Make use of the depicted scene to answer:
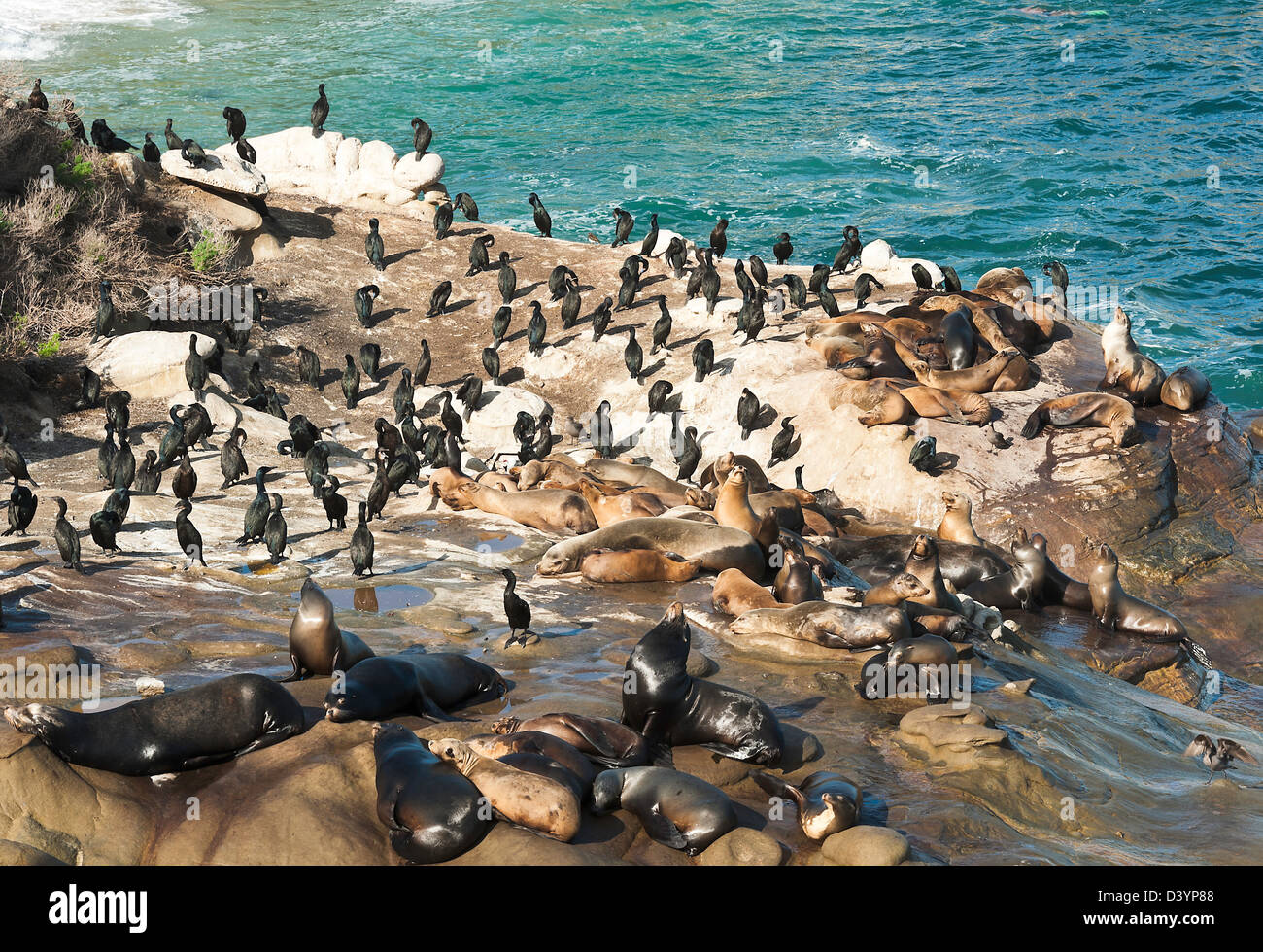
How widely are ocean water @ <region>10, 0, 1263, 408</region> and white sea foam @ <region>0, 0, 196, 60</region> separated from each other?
0.53ft

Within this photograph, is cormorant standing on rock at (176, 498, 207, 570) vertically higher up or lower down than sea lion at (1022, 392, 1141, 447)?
higher up

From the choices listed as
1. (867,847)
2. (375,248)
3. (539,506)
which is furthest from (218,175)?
(867,847)

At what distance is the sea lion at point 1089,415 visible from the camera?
661 inches

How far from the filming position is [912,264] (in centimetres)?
2281

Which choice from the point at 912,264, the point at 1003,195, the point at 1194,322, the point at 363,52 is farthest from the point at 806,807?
the point at 363,52

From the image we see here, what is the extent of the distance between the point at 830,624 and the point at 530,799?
461 cm

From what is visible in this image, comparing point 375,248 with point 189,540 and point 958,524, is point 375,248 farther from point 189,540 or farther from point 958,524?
point 958,524

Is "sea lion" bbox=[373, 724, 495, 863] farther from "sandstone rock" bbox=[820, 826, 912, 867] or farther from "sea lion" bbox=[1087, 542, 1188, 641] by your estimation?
"sea lion" bbox=[1087, 542, 1188, 641]

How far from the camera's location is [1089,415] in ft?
56.3

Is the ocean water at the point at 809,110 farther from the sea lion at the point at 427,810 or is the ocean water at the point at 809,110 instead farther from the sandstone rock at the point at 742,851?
the sea lion at the point at 427,810

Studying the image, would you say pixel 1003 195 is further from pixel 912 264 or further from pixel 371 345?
pixel 371 345

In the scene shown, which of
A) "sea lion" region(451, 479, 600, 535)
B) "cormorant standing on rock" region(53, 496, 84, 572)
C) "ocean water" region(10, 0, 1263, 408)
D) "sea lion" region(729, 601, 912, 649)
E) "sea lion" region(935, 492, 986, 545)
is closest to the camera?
"sea lion" region(729, 601, 912, 649)

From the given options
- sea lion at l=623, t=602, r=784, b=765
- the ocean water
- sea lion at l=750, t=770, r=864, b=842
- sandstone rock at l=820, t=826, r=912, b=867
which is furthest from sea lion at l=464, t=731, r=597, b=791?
the ocean water

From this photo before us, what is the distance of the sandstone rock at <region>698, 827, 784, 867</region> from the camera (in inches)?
246
